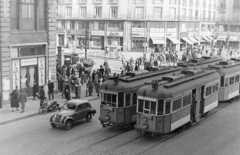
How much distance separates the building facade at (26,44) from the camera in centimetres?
2423

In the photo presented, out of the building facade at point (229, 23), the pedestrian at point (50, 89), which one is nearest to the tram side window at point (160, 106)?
the pedestrian at point (50, 89)

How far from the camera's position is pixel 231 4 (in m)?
79.9

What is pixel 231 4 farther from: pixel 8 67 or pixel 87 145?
pixel 87 145

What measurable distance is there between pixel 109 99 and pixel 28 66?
9.89 metres

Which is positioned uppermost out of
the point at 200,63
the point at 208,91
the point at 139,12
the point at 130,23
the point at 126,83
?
the point at 139,12

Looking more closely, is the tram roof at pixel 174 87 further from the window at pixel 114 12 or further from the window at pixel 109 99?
the window at pixel 114 12

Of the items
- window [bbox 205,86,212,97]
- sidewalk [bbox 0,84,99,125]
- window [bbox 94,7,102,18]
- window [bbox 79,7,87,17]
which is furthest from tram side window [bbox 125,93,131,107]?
window [bbox 79,7,87,17]

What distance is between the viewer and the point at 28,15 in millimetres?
25969

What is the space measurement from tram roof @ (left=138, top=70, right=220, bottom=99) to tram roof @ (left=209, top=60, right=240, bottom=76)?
14.6 feet

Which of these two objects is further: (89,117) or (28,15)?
(28,15)

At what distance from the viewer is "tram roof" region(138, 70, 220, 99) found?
16844 mm

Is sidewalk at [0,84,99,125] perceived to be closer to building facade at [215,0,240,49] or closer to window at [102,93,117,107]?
window at [102,93,117,107]

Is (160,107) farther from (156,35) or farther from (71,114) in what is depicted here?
(156,35)

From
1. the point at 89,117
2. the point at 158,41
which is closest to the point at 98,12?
the point at 158,41
